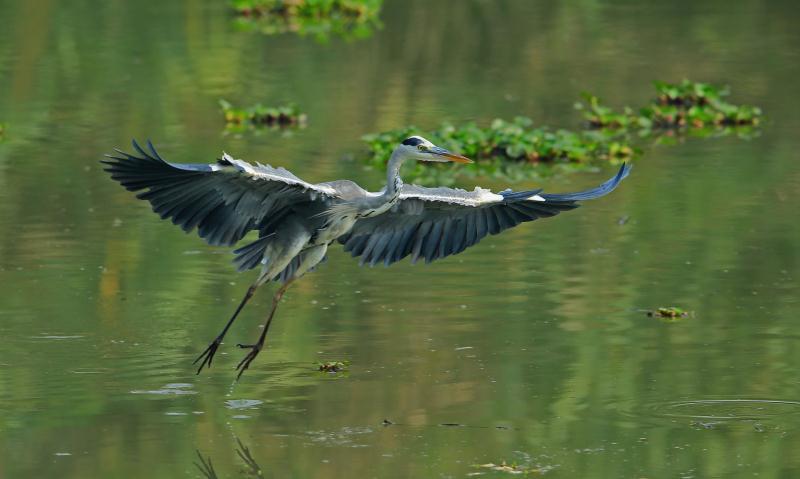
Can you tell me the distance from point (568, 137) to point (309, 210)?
730 cm

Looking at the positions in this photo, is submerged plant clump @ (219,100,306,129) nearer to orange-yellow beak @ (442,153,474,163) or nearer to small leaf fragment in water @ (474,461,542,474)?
orange-yellow beak @ (442,153,474,163)

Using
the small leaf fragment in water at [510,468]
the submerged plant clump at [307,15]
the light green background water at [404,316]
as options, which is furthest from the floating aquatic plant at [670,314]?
the submerged plant clump at [307,15]

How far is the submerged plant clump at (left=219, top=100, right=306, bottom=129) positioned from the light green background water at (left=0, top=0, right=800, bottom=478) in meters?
0.28

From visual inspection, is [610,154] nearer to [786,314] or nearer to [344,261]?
[344,261]

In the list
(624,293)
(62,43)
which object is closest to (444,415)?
(624,293)

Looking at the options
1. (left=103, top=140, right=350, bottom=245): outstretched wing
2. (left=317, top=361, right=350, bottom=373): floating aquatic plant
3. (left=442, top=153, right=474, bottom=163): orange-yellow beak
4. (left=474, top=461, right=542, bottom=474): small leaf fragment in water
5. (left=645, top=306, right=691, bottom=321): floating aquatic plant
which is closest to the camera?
(left=474, top=461, right=542, bottom=474): small leaf fragment in water

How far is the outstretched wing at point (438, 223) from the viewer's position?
30.6 ft

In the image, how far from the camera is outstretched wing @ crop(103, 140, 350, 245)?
8328 mm

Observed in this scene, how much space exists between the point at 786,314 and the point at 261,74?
1191 cm

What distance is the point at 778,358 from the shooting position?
952 cm

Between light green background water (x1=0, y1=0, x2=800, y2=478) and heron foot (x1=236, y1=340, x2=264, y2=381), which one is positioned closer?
light green background water (x1=0, y1=0, x2=800, y2=478)

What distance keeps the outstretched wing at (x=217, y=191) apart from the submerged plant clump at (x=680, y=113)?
29.5 ft

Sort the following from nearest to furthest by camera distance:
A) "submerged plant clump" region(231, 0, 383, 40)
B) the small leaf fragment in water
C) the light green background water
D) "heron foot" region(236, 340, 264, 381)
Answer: the small leaf fragment in water
the light green background water
"heron foot" region(236, 340, 264, 381)
"submerged plant clump" region(231, 0, 383, 40)

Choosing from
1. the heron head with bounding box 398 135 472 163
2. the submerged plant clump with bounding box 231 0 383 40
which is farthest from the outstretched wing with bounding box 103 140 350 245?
the submerged plant clump with bounding box 231 0 383 40
